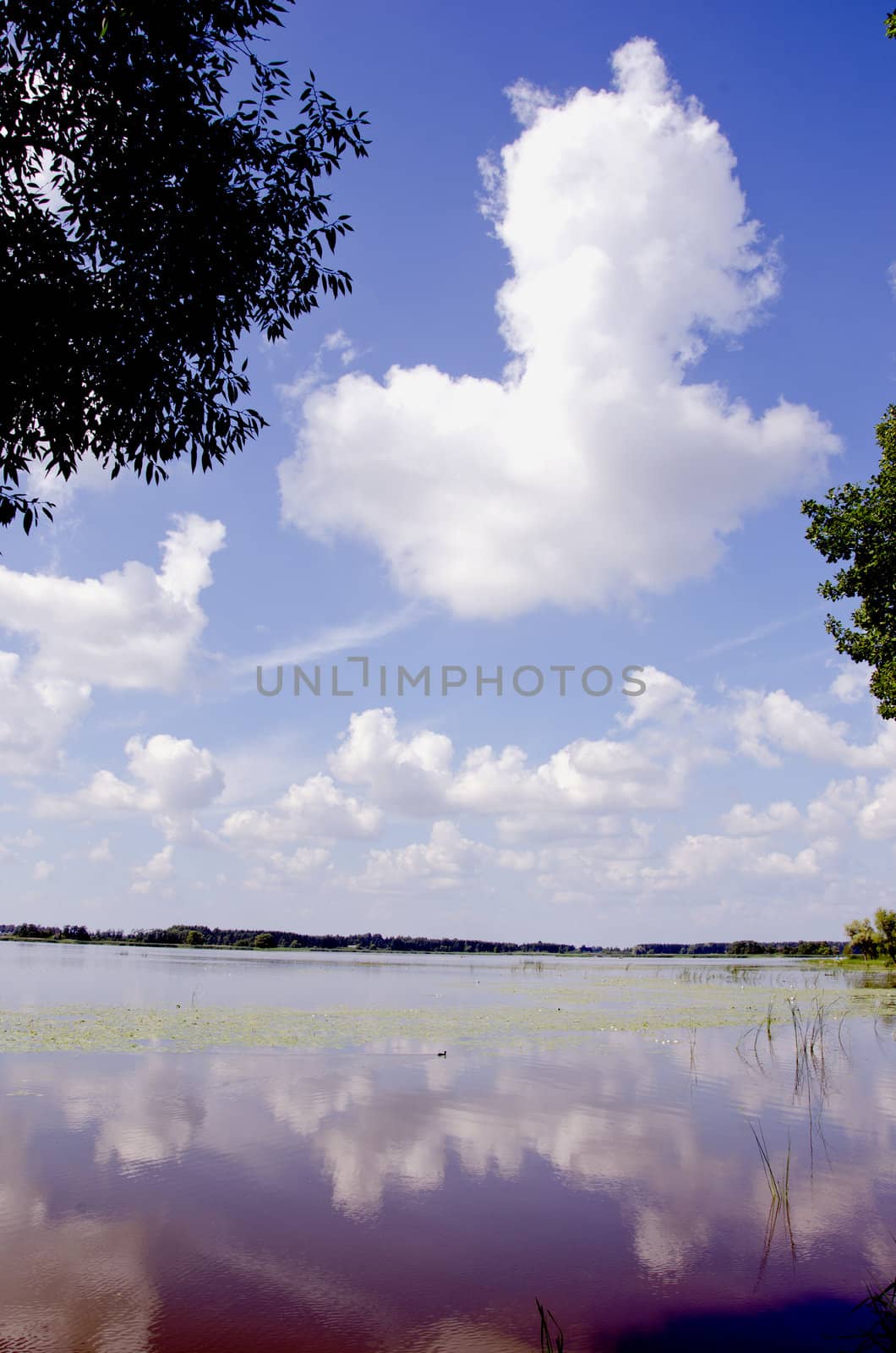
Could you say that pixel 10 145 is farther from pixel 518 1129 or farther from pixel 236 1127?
pixel 518 1129

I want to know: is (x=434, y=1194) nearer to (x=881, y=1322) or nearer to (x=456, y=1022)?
(x=881, y=1322)

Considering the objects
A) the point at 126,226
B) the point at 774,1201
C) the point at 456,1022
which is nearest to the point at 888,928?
the point at 456,1022

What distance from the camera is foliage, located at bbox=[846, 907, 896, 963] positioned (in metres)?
75.8

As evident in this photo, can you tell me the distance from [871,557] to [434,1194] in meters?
20.8

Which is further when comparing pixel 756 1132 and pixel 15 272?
pixel 756 1132

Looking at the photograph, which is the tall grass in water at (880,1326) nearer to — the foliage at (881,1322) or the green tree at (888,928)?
the foliage at (881,1322)

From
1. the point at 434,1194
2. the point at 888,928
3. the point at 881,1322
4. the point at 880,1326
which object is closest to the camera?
the point at 881,1322

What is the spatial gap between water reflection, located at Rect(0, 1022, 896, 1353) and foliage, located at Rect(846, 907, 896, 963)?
221 ft

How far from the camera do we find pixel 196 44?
350 inches

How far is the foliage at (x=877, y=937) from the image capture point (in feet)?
249

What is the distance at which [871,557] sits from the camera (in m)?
24.2

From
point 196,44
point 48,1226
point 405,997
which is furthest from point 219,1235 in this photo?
point 405,997

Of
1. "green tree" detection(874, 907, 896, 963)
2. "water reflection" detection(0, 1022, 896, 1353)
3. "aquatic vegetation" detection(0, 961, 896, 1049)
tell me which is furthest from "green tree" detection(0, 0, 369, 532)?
"green tree" detection(874, 907, 896, 963)

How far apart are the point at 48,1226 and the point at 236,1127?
440 centimetres
